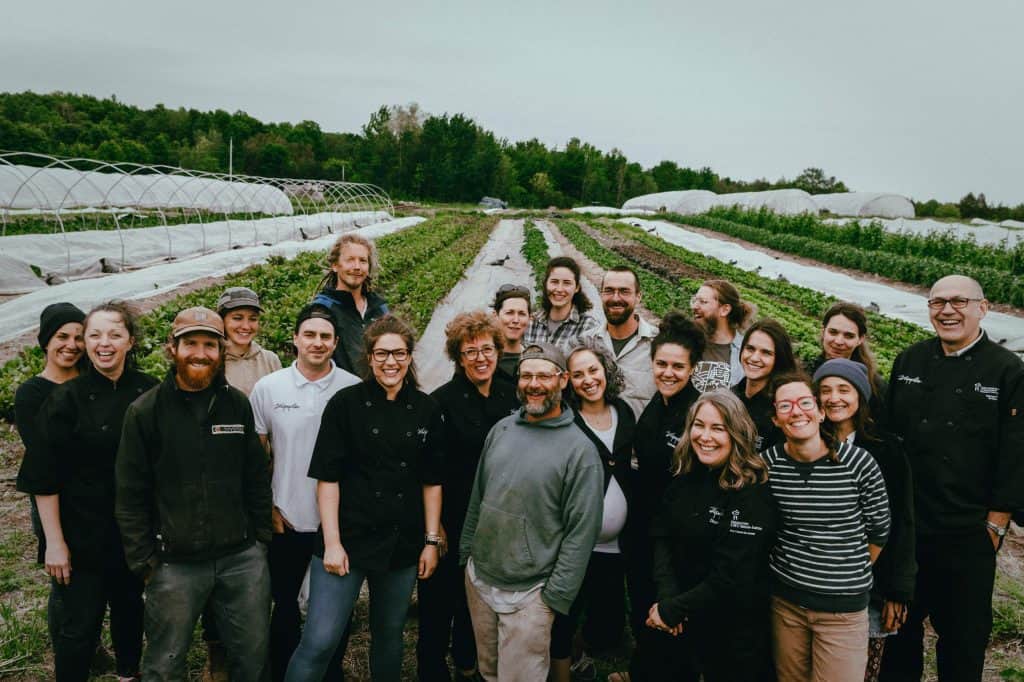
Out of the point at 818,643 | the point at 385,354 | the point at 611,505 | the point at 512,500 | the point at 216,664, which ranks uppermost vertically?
the point at 385,354

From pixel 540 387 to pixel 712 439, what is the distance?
0.81 m

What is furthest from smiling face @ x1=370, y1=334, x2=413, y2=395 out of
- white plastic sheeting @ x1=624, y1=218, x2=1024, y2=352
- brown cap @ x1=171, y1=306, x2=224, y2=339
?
white plastic sheeting @ x1=624, y1=218, x2=1024, y2=352

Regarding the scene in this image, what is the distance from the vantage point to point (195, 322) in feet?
8.73

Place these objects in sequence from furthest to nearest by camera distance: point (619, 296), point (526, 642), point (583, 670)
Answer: point (619, 296), point (583, 670), point (526, 642)

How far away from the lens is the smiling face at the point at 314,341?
3000 millimetres

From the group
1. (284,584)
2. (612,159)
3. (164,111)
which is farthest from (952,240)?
(164,111)

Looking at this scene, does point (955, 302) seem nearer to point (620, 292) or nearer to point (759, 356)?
point (759, 356)

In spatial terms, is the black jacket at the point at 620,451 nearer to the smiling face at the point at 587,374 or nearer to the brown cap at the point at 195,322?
the smiling face at the point at 587,374

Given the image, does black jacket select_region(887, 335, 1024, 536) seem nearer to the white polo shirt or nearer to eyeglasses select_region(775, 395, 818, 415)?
eyeglasses select_region(775, 395, 818, 415)

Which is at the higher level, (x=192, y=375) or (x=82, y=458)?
(x=192, y=375)

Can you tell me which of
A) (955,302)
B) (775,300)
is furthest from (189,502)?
(775,300)

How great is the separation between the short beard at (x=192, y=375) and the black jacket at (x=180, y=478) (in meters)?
0.03

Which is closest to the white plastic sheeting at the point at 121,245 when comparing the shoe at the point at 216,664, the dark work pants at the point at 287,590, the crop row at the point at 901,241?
the shoe at the point at 216,664

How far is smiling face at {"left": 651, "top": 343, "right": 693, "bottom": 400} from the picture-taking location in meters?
3.21
